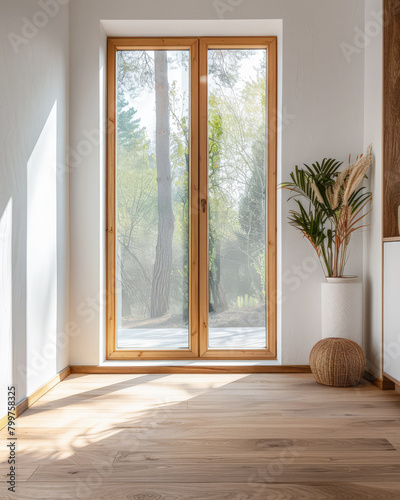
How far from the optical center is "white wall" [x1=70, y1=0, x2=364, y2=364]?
295cm

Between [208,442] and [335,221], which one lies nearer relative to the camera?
[208,442]

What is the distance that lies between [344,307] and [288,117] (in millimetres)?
1325

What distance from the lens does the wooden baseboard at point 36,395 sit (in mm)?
2045

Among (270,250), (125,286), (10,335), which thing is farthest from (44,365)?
(270,250)

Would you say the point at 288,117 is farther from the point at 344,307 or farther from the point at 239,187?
the point at 344,307

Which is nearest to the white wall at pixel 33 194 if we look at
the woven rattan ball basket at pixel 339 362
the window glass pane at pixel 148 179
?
the window glass pane at pixel 148 179

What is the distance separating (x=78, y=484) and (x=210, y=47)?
286 cm

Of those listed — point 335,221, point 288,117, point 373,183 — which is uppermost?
point 288,117

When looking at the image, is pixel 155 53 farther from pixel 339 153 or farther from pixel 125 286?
pixel 125 286

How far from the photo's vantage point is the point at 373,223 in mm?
2805

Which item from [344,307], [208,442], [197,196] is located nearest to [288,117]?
[197,196]

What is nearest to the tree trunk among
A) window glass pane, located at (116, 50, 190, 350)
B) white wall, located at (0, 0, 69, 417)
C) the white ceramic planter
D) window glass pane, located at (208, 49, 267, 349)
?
window glass pane, located at (116, 50, 190, 350)

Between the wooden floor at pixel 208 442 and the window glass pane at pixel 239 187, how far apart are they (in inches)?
23.6

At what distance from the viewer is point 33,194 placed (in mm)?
2391
